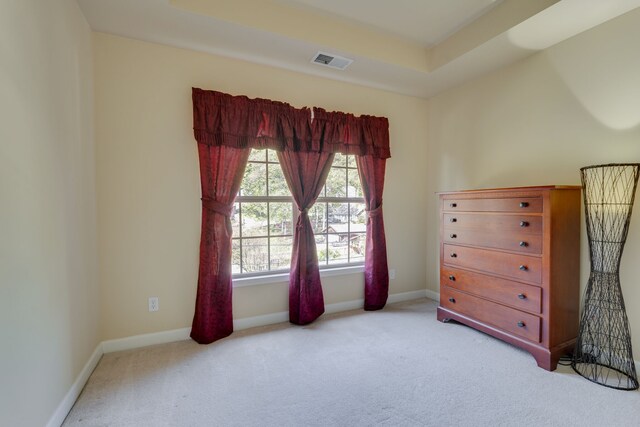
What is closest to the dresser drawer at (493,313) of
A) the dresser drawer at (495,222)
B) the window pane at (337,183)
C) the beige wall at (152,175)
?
the dresser drawer at (495,222)

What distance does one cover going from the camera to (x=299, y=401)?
5.70 ft

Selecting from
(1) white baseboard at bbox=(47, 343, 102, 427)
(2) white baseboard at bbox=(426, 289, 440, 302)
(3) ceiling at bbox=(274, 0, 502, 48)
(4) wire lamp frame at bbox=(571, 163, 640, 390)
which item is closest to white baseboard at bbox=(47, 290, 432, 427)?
(1) white baseboard at bbox=(47, 343, 102, 427)

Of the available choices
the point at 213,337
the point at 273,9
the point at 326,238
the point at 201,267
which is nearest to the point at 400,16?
the point at 273,9

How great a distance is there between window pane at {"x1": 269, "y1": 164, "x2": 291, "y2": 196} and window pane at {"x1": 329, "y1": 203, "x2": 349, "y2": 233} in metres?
0.58

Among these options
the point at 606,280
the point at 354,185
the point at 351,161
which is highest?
the point at 351,161

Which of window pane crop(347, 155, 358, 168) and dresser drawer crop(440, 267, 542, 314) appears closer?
dresser drawer crop(440, 267, 542, 314)

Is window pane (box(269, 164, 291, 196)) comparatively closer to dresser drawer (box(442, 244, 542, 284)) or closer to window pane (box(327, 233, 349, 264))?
window pane (box(327, 233, 349, 264))

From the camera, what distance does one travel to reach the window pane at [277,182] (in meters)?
2.90

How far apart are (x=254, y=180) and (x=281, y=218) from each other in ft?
1.52

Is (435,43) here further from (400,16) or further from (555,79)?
(555,79)

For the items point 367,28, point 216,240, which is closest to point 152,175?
point 216,240

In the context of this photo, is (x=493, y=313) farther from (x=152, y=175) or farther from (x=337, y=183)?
(x=152, y=175)

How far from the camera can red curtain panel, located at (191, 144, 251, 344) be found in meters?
2.47

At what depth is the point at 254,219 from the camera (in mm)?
2840
